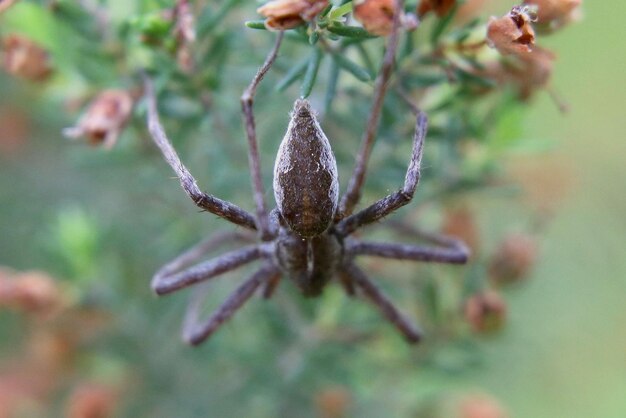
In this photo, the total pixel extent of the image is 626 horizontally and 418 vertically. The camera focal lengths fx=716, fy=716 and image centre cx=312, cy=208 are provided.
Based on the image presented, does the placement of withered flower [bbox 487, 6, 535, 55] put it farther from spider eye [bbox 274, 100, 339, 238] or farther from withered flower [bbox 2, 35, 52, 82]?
withered flower [bbox 2, 35, 52, 82]

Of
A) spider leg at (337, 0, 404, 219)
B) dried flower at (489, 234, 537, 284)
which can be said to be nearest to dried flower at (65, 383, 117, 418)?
spider leg at (337, 0, 404, 219)

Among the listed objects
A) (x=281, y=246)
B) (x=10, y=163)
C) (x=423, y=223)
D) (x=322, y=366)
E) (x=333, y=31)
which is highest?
(x=333, y=31)

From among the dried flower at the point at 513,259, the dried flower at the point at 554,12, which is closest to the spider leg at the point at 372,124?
the dried flower at the point at 554,12

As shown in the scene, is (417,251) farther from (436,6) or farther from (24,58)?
(24,58)

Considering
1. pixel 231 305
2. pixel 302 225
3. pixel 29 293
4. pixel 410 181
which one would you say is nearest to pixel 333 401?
pixel 231 305

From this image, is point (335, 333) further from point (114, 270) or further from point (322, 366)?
point (114, 270)

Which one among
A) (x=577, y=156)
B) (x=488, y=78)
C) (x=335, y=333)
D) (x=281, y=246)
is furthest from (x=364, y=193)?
(x=577, y=156)
